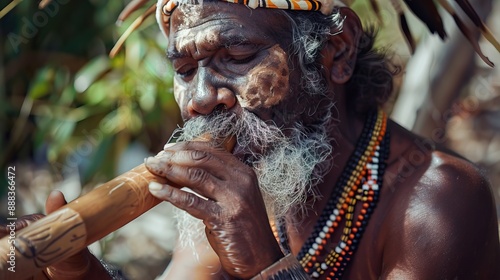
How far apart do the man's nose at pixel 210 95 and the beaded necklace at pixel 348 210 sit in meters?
0.47

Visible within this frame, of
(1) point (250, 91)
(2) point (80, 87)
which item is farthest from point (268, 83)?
(2) point (80, 87)

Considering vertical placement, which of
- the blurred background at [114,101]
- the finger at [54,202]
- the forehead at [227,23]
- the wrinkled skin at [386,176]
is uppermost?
the forehead at [227,23]

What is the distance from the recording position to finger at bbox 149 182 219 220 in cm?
182

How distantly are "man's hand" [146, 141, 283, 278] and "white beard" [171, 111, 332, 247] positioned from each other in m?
0.27

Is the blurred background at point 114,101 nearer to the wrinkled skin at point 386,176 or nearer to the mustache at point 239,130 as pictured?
the wrinkled skin at point 386,176

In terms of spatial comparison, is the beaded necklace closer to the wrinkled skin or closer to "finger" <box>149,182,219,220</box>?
the wrinkled skin

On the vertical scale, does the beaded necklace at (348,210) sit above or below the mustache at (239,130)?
below

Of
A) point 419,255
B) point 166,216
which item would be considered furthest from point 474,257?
point 166,216

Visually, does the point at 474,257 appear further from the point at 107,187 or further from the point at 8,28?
the point at 8,28

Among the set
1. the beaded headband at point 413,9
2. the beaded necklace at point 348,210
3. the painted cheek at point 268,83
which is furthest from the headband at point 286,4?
the beaded necklace at point 348,210

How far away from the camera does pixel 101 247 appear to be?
4422 millimetres

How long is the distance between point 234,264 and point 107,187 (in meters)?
0.39

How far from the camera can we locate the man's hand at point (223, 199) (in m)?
1.86

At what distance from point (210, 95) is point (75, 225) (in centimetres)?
73
